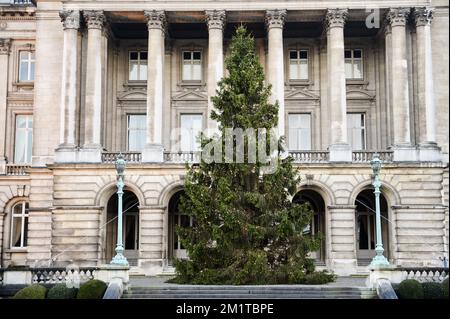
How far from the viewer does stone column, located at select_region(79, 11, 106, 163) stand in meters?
44.4

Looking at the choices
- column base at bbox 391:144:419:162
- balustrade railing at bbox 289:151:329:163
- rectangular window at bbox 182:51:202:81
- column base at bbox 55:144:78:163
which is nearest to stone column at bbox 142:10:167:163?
rectangular window at bbox 182:51:202:81

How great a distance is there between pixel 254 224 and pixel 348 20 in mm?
22281

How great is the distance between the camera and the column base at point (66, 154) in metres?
44.1

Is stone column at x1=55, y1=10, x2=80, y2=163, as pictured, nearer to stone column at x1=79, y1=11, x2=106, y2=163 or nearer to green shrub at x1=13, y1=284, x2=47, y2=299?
stone column at x1=79, y1=11, x2=106, y2=163

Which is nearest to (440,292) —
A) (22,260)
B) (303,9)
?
(303,9)

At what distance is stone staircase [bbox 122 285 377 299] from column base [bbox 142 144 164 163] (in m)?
15.9

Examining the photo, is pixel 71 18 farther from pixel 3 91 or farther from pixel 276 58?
pixel 276 58

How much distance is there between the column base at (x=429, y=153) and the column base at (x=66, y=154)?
2133 cm

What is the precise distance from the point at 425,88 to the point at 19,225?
29081 mm

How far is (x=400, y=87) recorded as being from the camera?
44.7 meters

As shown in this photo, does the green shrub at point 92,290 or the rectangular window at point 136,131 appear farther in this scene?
the rectangular window at point 136,131

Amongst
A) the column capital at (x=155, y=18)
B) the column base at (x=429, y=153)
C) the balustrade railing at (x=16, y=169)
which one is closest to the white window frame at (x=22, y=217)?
the balustrade railing at (x=16, y=169)

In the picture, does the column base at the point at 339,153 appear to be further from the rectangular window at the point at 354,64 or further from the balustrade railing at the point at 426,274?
the balustrade railing at the point at 426,274
